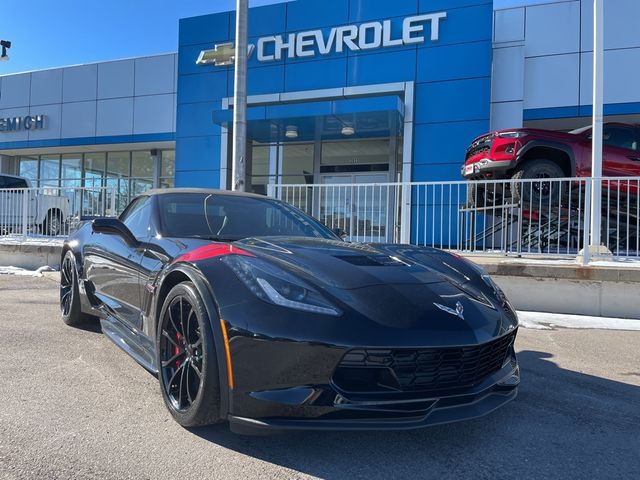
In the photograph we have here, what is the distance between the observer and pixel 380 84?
12.8 meters

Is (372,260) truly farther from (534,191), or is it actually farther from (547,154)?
(547,154)

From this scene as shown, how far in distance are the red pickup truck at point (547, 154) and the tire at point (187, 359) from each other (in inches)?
231

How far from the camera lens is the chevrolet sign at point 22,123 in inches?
739

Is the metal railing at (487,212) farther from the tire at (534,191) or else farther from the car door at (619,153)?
the car door at (619,153)

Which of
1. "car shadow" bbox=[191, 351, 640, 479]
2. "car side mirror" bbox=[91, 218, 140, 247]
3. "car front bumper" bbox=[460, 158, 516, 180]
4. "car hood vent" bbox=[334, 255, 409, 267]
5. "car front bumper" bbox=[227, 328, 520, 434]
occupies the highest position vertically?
"car front bumper" bbox=[460, 158, 516, 180]

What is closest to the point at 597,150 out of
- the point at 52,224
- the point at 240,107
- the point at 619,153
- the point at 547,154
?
the point at 547,154

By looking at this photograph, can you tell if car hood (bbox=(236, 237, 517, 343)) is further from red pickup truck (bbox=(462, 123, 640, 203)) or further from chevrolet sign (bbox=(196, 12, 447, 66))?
chevrolet sign (bbox=(196, 12, 447, 66))

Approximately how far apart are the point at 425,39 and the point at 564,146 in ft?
19.9

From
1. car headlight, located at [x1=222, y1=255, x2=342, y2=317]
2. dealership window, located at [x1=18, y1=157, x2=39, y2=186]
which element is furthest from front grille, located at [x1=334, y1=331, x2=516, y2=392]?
dealership window, located at [x1=18, y1=157, x2=39, y2=186]

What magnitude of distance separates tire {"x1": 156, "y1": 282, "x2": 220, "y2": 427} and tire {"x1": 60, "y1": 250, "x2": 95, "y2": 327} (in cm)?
243

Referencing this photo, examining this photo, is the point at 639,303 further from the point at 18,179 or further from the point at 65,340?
the point at 18,179

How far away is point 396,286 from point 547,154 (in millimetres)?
6582

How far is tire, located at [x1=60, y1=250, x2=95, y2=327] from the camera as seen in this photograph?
187 inches

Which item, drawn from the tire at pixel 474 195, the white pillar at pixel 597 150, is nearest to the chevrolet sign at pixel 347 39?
the white pillar at pixel 597 150
